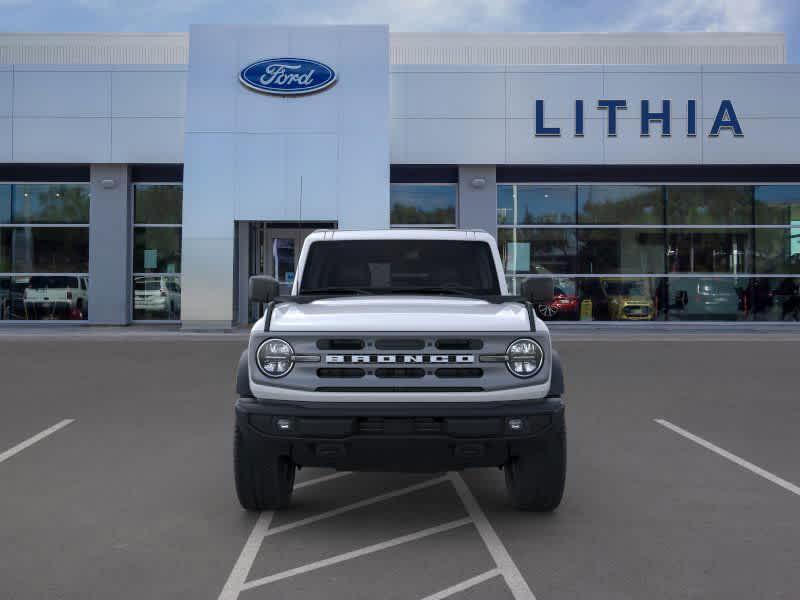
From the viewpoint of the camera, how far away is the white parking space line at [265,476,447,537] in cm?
546

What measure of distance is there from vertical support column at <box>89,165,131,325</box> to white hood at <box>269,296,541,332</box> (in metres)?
21.5

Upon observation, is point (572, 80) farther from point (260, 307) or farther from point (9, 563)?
point (9, 563)

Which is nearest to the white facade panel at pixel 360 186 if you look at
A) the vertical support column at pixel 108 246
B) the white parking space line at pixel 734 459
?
the vertical support column at pixel 108 246

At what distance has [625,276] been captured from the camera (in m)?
26.6

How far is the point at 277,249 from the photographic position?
87.2 feet

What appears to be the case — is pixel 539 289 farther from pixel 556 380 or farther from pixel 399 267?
pixel 399 267

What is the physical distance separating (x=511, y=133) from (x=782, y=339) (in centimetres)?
910

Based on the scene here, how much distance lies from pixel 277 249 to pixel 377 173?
441 centimetres

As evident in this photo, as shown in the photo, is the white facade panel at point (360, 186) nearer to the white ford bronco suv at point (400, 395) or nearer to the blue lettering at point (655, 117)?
the blue lettering at point (655, 117)

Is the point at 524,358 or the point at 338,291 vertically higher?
the point at 338,291

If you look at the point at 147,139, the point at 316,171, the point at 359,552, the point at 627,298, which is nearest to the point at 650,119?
the point at 627,298

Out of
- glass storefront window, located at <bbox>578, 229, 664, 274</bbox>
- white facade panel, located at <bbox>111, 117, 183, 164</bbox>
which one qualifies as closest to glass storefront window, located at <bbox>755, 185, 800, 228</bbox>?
glass storefront window, located at <bbox>578, 229, 664, 274</bbox>

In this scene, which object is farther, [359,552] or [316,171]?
[316,171]

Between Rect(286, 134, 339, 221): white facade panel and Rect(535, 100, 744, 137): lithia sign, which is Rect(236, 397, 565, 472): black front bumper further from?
Rect(535, 100, 744, 137): lithia sign
